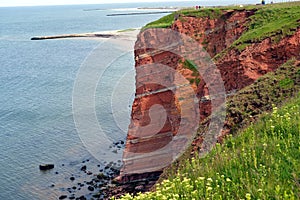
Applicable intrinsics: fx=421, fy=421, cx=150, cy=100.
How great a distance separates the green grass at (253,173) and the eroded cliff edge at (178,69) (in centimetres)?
1347

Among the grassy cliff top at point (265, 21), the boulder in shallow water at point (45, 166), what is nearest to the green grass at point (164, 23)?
the grassy cliff top at point (265, 21)

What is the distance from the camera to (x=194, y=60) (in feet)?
104

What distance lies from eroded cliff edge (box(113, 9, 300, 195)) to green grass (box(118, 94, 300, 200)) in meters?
13.5

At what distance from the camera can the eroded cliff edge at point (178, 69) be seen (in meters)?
23.9

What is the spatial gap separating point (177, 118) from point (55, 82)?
121 feet

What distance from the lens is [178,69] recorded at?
31.7 meters

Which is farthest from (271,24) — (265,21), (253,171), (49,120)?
(49,120)

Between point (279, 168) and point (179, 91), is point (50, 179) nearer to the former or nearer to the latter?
point (179, 91)

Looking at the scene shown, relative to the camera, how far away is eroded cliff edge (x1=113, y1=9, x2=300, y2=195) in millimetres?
23938

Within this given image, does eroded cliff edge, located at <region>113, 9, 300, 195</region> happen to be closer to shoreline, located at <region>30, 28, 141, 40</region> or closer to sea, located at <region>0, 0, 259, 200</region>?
sea, located at <region>0, 0, 259, 200</region>

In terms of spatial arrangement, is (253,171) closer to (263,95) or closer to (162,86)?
(263,95)

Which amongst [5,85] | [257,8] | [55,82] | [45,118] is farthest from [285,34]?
[5,85]

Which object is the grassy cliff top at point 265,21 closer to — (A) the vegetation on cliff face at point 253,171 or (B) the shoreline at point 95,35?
(A) the vegetation on cliff face at point 253,171

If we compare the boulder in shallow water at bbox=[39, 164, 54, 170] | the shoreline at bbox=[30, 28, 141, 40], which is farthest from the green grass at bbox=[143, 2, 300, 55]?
the shoreline at bbox=[30, 28, 141, 40]
